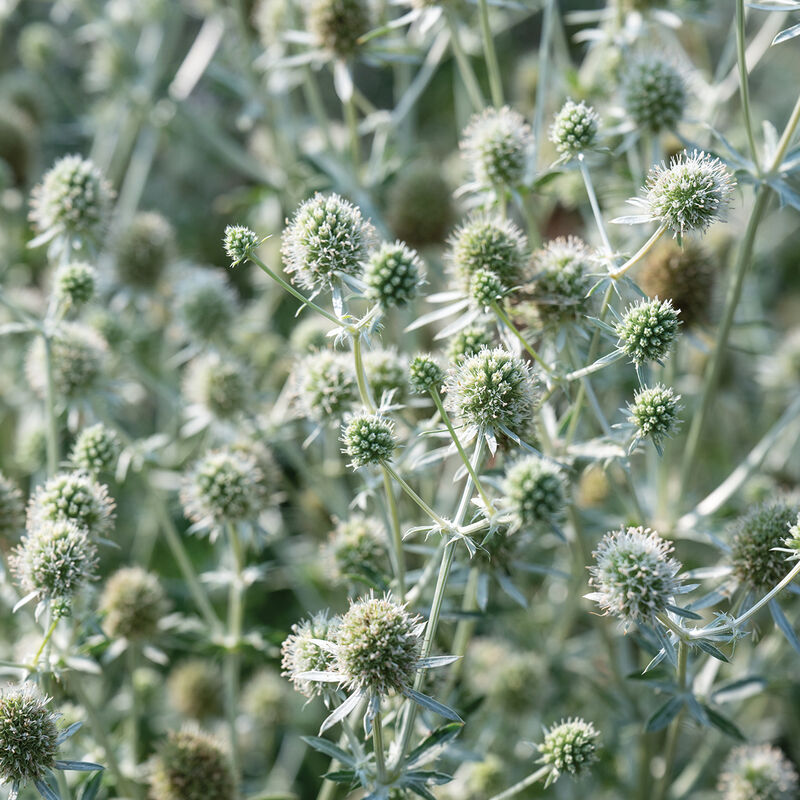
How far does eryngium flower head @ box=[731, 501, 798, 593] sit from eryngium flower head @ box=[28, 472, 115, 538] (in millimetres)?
1617

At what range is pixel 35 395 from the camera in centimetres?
337

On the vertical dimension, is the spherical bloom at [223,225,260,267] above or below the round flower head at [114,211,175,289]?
above

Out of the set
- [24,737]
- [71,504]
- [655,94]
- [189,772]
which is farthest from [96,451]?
[655,94]

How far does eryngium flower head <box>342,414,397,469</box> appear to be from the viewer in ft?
5.95

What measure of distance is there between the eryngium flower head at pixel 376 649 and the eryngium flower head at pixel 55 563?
67cm

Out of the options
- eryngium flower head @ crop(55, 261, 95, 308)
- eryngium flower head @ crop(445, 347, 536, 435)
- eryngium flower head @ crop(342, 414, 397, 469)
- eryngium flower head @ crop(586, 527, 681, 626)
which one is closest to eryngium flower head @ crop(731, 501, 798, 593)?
eryngium flower head @ crop(586, 527, 681, 626)

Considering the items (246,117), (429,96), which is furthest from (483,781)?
(429,96)

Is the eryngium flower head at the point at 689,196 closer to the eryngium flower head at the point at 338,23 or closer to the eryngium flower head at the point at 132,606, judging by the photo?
the eryngium flower head at the point at 338,23

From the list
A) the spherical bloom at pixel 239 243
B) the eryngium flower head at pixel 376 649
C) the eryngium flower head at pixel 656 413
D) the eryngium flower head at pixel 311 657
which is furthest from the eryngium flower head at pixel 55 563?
the eryngium flower head at pixel 656 413

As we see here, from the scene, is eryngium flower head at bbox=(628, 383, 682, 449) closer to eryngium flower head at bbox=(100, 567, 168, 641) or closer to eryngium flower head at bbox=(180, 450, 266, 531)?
eryngium flower head at bbox=(180, 450, 266, 531)

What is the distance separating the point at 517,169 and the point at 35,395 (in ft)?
6.85

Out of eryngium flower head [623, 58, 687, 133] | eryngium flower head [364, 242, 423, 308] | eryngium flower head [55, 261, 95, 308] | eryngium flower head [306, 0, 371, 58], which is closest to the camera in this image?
eryngium flower head [364, 242, 423, 308]

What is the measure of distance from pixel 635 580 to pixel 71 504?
1355 mm

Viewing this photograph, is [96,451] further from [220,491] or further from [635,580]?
[635,580]
